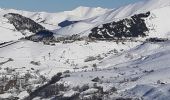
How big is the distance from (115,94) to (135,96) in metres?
11.1

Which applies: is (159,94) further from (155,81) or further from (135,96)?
(155,81)

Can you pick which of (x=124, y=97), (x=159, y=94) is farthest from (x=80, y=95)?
(x=159, y=94)

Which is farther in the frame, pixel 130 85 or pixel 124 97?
pixel 130 85

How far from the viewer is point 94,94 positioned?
7682 inches

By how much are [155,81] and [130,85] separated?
840 cm

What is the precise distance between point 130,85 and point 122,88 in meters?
2.82

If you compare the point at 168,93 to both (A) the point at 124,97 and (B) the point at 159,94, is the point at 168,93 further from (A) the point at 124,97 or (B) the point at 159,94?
(A) the point at 124,97

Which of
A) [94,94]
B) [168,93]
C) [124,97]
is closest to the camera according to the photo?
[168,93]

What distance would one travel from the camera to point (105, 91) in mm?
199125

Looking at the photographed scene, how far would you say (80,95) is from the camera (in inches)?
7854

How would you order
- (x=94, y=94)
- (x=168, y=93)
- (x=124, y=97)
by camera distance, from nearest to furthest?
1. (x=168, y=93)
2. (x=124, y=97)
3. (x=94, y=94)

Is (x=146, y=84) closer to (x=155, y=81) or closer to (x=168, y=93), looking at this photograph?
(x=155, y=81)

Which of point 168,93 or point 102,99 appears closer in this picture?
point 168,93

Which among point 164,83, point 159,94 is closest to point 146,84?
point 164,83
